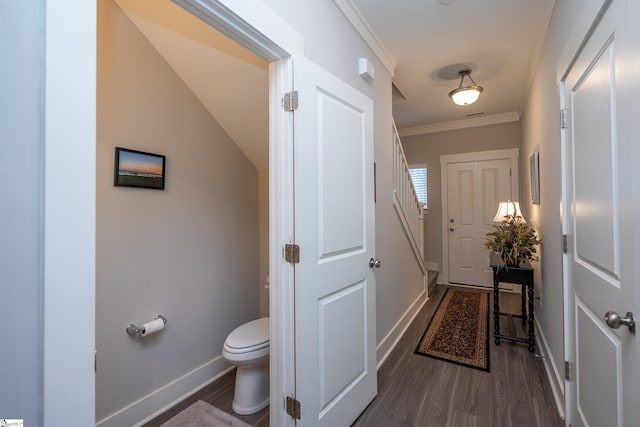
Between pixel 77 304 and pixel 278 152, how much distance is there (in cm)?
96

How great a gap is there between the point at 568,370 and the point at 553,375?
512 mm

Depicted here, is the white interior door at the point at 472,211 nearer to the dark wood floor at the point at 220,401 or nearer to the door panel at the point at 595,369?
the door panel at the point at 595,369

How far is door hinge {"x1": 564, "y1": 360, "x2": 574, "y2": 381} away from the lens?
5.00 feet

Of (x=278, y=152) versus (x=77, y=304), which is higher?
(x=278, y=152)

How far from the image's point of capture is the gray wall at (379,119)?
1.56m

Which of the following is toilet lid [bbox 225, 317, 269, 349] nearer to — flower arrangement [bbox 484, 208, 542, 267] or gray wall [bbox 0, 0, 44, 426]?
gray wall [bbox 0, 0, 44, 426]

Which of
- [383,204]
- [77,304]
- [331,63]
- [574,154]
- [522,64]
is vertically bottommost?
[77,304]

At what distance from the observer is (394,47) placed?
97.0 inches

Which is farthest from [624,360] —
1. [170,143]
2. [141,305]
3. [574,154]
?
[170,143]

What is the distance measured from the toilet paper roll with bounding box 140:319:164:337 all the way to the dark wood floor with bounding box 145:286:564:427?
553 mm

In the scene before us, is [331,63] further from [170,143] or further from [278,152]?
[170,143]

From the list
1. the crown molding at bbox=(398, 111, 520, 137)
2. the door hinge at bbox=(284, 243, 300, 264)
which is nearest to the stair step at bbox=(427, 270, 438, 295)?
the crown molding at bbox=(398, 111, 520, 137)

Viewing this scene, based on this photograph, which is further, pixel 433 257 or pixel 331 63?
pixel 433 257

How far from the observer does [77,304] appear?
67 cm
